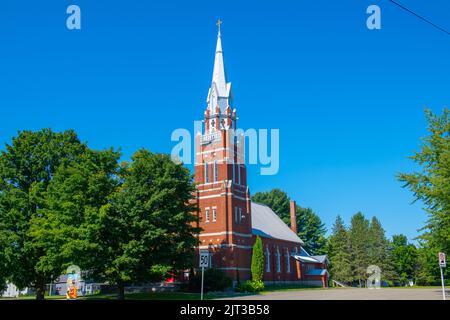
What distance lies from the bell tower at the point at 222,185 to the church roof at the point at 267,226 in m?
6.08

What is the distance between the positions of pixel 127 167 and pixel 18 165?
35.9ft

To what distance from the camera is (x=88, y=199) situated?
1329 inches

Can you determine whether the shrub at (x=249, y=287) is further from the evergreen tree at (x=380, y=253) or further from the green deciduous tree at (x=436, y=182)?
the evergreen tree at (x=380, y=253)

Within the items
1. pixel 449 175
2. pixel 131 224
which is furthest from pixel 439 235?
pixel 131 224

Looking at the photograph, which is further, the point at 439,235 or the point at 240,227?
the point at 240,227

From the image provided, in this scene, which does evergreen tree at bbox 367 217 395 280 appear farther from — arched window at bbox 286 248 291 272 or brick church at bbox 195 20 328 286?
brick church at bbox 195 20 328 286

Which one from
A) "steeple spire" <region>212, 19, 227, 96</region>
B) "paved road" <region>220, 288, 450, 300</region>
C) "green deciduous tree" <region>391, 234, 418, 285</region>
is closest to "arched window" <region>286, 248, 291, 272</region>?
"paved road" <region>220, 288, 450, 300</region>

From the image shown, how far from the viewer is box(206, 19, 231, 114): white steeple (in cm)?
5884

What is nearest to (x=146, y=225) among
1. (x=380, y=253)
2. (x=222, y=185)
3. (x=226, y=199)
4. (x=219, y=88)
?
(x=226, y=199)

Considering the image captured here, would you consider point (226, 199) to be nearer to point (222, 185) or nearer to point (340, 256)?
point (222, 185)

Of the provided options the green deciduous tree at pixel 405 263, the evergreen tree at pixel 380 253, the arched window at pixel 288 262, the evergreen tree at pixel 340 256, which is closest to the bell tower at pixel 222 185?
the arched window at pixel 288 262

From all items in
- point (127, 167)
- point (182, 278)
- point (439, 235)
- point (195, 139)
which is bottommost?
point (182, 278)
